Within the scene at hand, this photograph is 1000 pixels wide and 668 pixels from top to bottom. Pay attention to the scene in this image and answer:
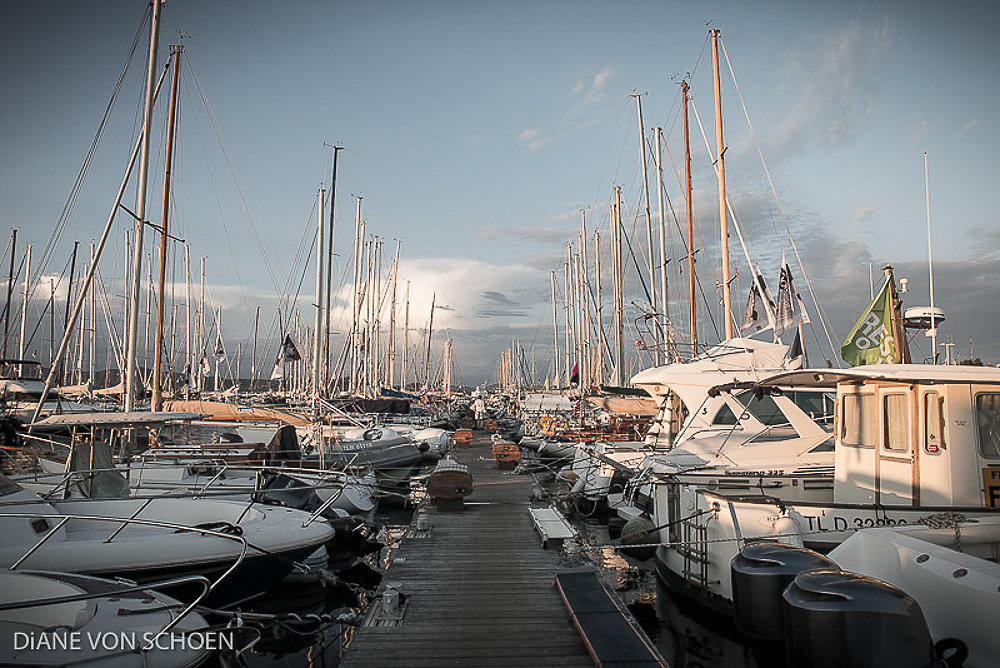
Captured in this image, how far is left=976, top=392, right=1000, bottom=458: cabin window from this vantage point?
790 cm

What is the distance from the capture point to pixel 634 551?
1252 centimetres

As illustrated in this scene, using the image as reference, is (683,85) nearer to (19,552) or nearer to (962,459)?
(962,459)

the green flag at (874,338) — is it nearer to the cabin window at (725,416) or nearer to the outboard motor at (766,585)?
the cabin window at (725,416)

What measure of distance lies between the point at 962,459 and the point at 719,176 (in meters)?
12.4

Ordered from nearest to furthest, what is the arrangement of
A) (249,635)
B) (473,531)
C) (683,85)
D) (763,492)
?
1. (249,635)
2. (763,492)
3. (473,531)
4. (683,85)

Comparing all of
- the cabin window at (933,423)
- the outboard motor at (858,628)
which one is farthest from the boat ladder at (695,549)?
the outboard motor at (858,628)

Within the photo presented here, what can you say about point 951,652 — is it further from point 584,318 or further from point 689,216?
point 584,318

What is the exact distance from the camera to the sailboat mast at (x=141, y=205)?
1620 centimetres

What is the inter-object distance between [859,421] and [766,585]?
4.39 m

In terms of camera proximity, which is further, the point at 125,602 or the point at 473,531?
the point at 473,531

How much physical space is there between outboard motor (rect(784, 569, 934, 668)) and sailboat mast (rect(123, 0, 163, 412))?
16.0 meters

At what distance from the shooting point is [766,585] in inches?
232

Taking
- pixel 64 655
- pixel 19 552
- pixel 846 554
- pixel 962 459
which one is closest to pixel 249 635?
pixel 19 552

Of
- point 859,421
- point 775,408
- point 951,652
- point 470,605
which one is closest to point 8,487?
point 470,605
